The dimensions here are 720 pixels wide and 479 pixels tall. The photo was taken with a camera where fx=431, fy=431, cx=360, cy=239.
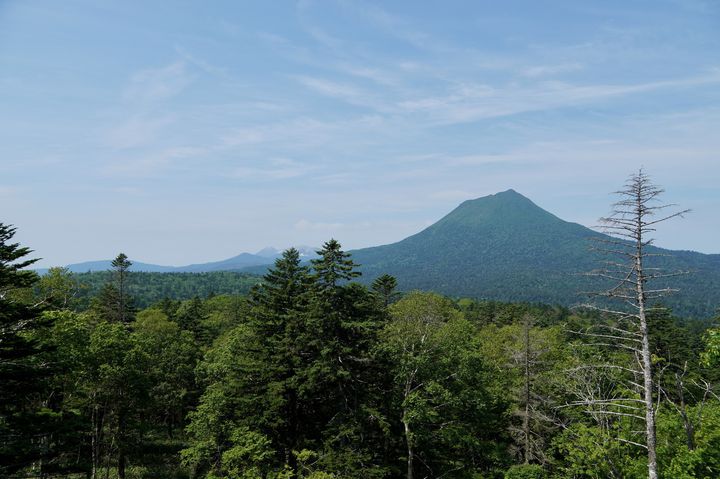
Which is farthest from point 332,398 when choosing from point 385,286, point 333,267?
point 385,286

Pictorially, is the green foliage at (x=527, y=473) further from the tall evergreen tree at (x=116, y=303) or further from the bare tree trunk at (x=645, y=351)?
the tall evergreen tree at (x=116, y=303)

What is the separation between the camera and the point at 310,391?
76.4 feet

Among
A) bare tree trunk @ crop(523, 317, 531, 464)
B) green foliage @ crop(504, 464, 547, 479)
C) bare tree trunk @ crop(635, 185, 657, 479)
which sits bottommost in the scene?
green foliage @ crop(504, 464, 547, 479)

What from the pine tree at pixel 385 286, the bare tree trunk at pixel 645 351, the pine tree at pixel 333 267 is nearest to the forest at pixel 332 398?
the pine tree at pixel 333 267

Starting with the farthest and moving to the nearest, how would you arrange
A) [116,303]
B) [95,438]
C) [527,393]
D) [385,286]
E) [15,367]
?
[116,303] < [385,286] < [95,438] < [527,393] < [15,367]

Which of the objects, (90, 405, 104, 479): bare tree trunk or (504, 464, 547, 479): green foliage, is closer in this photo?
(504, 464, 547, 479): green foliage

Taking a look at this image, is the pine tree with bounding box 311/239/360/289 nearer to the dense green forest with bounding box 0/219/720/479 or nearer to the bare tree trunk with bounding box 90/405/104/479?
the dense green forest with bounding box 0/219/720/479

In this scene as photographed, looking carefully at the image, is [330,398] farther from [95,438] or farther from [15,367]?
[95,438]

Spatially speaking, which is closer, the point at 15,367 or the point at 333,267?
the point at 15,367

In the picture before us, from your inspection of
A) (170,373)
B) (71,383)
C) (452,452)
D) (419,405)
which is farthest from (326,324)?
(170,373)

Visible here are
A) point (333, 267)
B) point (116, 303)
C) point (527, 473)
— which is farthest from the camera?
point (116, 303)

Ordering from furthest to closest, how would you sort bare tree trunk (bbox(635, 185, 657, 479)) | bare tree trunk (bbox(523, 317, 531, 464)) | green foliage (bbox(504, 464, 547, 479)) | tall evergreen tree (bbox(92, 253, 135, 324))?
1. tall evergreen tree (bbox(92, 253, 135, 324))
2. bare tree trunk (bbox(523, 317, 531, 464))
3. green foliage (bbox(504, 464, 547, 479))
4. bare tree trunk (bbox(635, 185, 657, 479))

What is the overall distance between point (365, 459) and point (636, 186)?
16642 mm

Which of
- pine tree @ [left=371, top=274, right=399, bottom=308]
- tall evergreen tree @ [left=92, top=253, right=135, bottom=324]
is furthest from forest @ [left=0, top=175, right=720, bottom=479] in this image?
tall evergreen tree @ [left=92, top=253, right=135, bottom=324]
